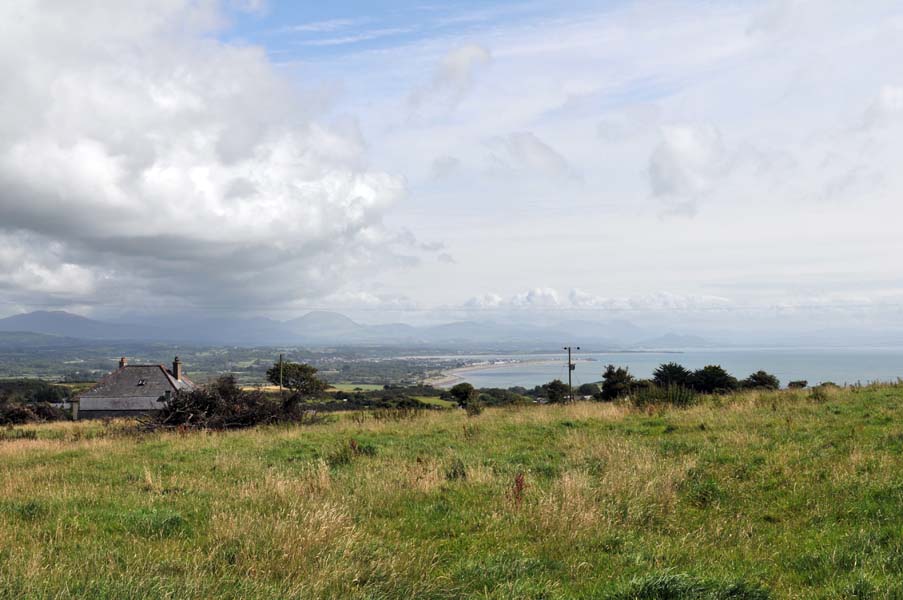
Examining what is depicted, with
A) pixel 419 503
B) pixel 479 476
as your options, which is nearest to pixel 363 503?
pixel 419 503

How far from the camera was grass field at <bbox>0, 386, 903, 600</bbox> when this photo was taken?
229 inches

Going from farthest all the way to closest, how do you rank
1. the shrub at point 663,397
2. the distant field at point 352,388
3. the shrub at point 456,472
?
the distant field at point 352,388
the shrub at point 663,397
the shrub at point 456,472

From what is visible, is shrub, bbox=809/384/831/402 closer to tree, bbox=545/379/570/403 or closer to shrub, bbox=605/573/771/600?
shrub, bbox=605/573/771/600

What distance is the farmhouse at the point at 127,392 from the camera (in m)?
55.8

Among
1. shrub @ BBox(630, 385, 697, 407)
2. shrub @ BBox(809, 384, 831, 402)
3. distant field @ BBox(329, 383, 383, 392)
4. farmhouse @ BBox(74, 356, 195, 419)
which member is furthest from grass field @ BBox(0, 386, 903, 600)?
distant field @ BBox(329, 383, 383, 392)

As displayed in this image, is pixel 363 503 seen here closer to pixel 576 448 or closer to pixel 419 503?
pixel 419 503

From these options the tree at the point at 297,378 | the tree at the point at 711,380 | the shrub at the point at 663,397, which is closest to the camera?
the shrub at the point at 663,397

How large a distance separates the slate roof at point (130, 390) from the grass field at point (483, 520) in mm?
43364

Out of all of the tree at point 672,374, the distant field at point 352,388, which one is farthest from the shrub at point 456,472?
the distant field at point 352,388

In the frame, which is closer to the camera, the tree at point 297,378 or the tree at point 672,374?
the tree at point 672,374

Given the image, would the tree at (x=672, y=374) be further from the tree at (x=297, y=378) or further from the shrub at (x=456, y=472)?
the tree at (x=297, y=378)

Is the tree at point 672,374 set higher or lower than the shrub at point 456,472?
lower

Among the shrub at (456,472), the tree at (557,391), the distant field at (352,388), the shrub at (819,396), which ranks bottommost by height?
the distant field at (352,388)

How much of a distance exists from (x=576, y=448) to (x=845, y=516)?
6522 millimetres
